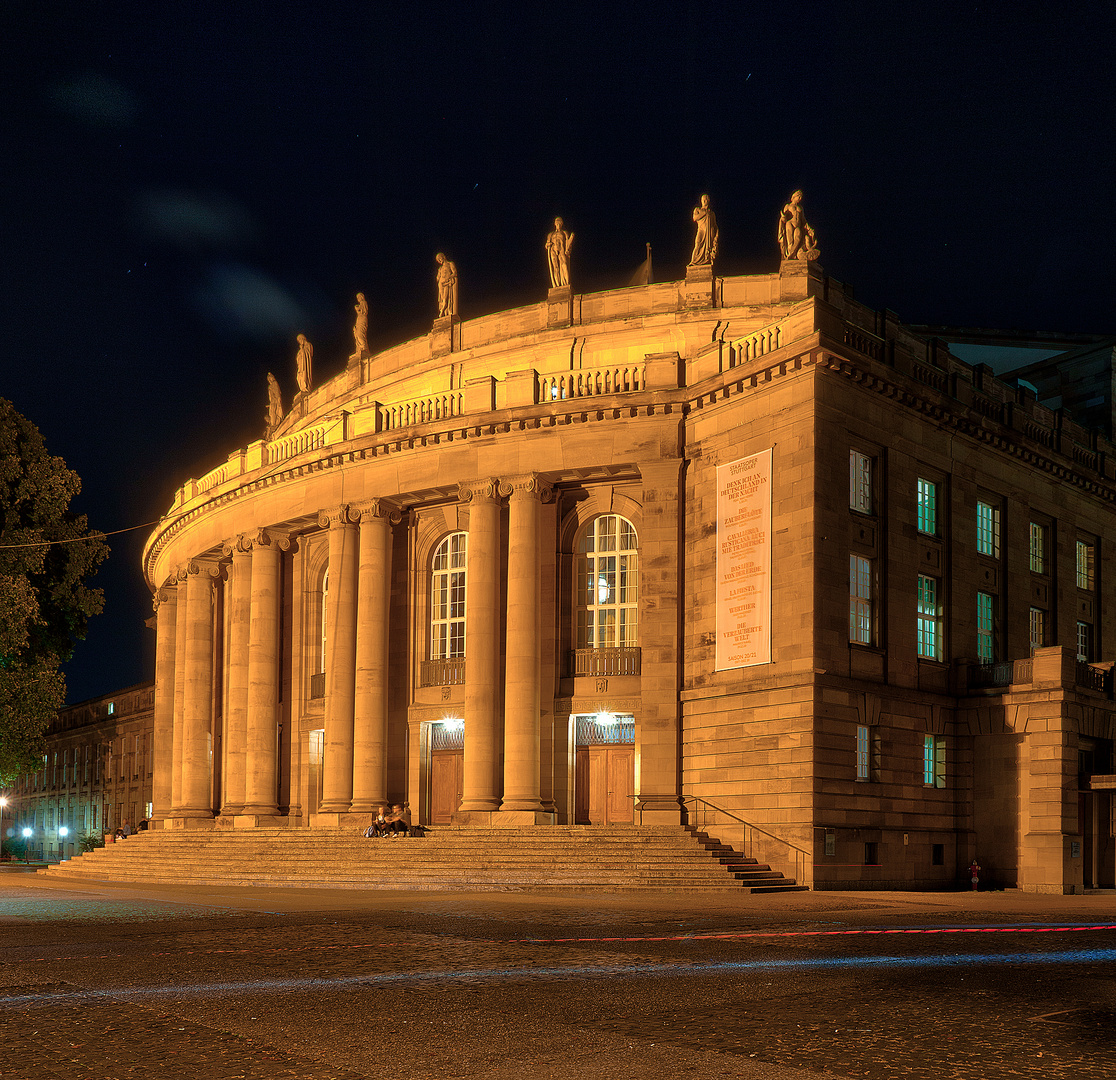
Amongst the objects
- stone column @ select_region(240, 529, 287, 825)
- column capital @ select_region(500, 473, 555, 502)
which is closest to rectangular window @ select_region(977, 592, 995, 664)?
column capital @ select_region(500, 473, 555, 502)

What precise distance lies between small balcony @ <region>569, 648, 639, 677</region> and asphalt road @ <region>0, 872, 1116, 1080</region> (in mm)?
18642

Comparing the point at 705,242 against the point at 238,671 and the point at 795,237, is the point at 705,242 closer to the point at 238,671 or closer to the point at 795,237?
the point at 795,237

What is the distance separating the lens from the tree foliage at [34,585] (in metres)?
46.6

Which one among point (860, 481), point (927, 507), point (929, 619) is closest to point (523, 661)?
point (860, 481)

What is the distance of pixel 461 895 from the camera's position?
29547 mm

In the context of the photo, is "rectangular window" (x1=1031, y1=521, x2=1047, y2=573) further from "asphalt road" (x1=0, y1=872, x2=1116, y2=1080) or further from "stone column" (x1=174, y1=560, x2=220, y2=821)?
"stone column" (x1=174, y1=560, x2=220, y2=821)

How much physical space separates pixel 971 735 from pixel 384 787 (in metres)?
18.3

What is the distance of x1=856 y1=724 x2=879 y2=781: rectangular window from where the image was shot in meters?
34.5

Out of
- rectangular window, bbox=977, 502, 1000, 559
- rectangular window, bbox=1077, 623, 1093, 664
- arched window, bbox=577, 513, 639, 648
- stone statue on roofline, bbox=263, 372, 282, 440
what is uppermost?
stone statue on roofline, bbox=263, 372, 282, 440

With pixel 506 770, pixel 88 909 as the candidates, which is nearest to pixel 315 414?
pixel 506 770

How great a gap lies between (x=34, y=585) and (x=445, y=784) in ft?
63.3

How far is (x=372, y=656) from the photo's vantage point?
1677 inches

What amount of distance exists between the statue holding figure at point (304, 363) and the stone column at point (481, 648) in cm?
1954

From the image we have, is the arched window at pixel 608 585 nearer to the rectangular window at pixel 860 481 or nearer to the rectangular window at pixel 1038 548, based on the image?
the rectangular window at pixel 860 481
